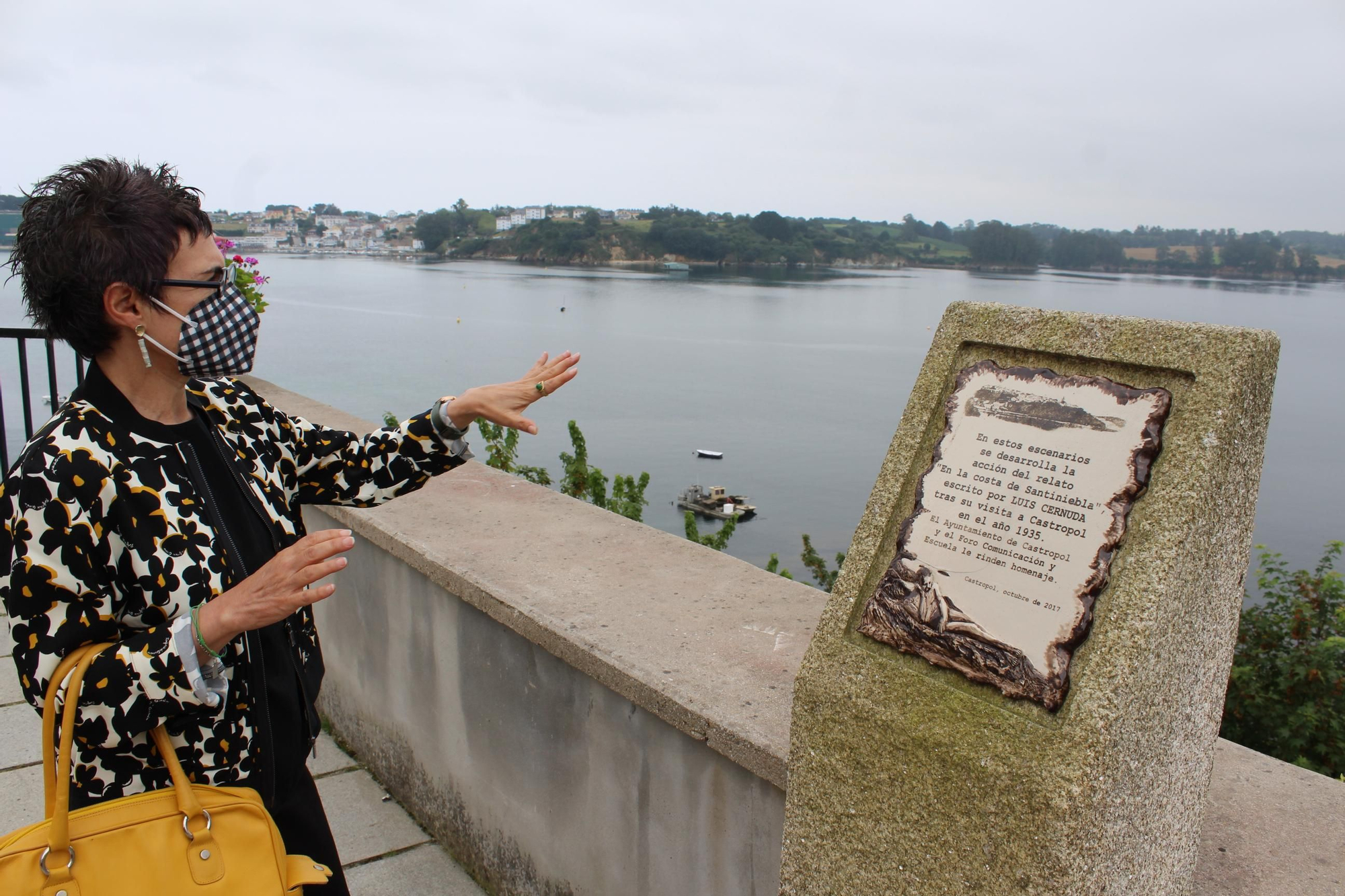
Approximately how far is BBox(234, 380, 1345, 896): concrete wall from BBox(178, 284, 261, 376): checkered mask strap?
3.51 feet

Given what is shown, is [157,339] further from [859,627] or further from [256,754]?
[859,627]

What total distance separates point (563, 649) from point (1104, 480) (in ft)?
4.66

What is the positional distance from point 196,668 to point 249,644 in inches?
8.5

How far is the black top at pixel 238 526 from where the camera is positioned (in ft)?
5.76

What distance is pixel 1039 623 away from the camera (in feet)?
5.21

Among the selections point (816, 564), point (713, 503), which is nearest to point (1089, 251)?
point (713, 503)

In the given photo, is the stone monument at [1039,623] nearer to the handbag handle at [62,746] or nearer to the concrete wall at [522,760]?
the concrete wall at [522,760]

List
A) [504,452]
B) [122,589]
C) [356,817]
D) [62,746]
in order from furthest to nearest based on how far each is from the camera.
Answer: [504,452] → [356,817] → [122,589] → [62,746]

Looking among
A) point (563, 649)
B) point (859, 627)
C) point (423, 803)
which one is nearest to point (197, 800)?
point (563, 649)

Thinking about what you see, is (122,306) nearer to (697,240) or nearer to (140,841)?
(140,841)

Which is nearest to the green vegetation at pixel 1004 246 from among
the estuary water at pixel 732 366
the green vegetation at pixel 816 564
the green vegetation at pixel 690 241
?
the estuary water at pixel 732 366

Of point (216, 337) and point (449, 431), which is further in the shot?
Result: point (449, 431)

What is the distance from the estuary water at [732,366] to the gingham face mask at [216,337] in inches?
66.7

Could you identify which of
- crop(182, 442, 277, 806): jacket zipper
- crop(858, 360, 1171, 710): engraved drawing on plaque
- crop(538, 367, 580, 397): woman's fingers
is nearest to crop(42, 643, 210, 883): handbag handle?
crop(182, 442, 277, 806): jacket zipper
